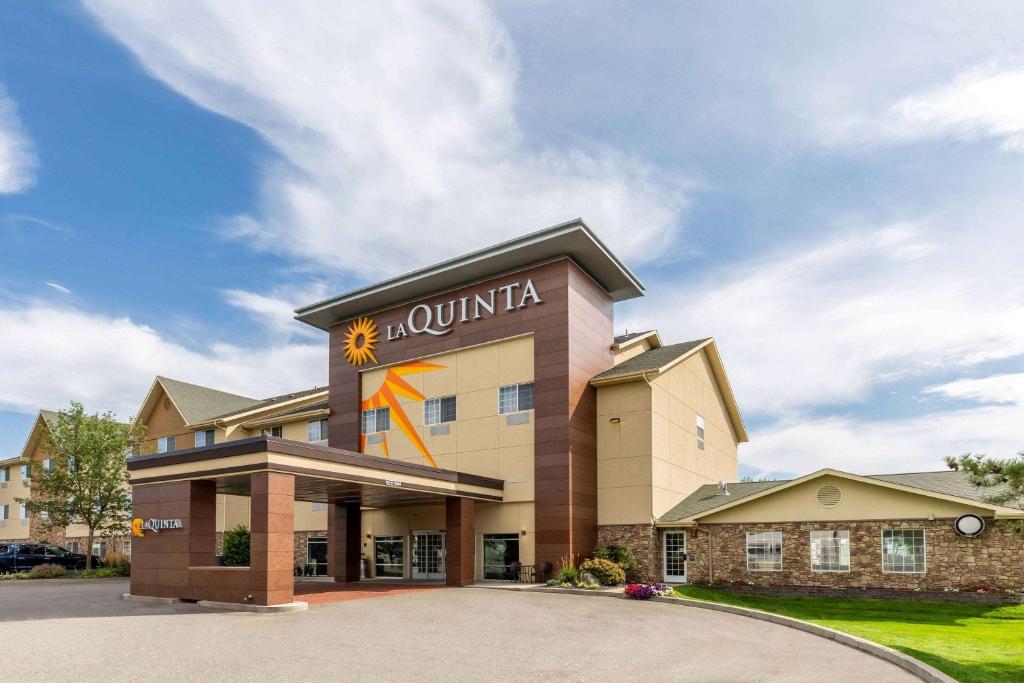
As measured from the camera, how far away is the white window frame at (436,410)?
32656 mm

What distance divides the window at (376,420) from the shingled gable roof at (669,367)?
9557mm

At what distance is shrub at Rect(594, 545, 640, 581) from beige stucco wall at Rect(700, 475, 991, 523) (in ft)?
9.46

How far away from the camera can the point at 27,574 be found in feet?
120

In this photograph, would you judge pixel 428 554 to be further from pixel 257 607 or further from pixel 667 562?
pixel 257 607

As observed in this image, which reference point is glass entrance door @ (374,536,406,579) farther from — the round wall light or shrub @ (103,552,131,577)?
the round wall light

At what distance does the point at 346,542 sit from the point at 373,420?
5.39 m

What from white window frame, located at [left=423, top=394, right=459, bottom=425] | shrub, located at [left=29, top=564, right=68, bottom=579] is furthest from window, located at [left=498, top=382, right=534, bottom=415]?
shrub, located at [left=29, top=564, right=68, bottom=579]

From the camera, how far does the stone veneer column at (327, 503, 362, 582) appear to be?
32.8 m

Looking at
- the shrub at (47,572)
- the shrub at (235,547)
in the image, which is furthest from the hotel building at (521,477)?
the shrub at (47,572)

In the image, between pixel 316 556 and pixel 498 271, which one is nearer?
pixel 498 271

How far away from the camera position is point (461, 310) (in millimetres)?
32844

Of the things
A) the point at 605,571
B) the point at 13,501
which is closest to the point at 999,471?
the point at 605,571

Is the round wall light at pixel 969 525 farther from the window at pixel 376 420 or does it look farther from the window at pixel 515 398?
the window at pixel 376 420

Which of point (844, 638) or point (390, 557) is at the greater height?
point (844, 638)
